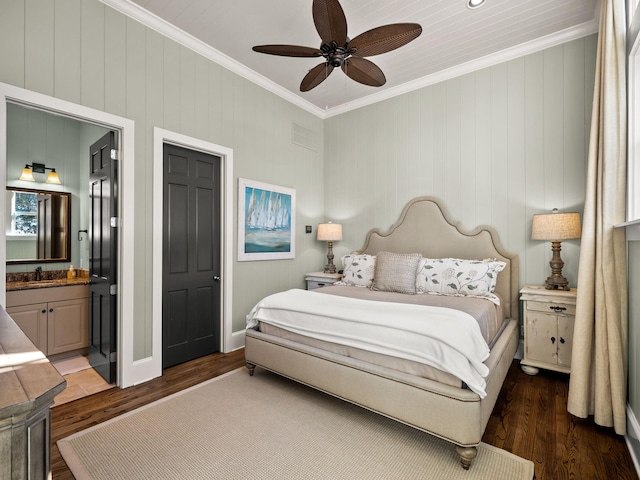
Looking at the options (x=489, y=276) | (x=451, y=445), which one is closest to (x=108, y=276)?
(x=451, y=445)

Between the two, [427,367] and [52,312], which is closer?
[427,367]

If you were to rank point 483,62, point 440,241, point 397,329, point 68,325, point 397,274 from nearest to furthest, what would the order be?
1. point 397,329
2. point 397,274
3. point 68,325
4. point 483,62
5. point 440,241

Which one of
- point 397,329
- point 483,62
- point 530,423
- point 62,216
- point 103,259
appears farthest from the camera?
point 62,216

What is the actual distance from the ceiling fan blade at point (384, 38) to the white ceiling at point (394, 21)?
1.96ft

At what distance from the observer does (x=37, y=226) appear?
12.6ft

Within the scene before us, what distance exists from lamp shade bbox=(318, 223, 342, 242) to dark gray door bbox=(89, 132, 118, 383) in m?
2.49

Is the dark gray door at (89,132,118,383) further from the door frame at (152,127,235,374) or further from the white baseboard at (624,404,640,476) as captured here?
the white baseboard at (624,404,640,476)

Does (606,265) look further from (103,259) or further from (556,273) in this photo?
(103,259)

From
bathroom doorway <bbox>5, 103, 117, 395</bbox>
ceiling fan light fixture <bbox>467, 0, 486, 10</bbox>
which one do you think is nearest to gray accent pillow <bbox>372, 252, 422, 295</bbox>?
ceiling fan light fixture <bbox>467, 0, 486, 10</bbox>

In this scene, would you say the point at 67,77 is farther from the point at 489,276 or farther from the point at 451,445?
the point at 489,276

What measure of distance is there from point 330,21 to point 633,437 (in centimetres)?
320

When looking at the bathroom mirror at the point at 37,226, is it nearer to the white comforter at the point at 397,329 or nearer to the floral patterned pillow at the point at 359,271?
the white comforter at the point at 397,329

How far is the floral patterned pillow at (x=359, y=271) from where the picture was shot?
3.80 metres

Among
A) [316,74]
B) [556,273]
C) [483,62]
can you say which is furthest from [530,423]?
[483,62]
